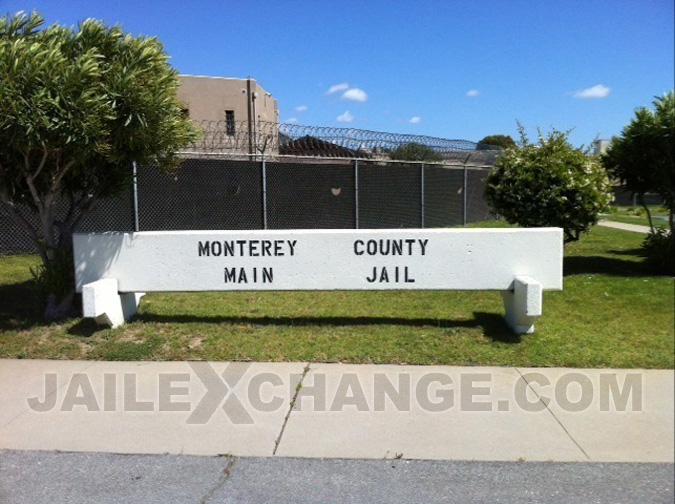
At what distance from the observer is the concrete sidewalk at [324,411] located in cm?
343

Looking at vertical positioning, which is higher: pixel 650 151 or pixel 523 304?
pixel 650 151

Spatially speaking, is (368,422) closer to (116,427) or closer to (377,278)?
(116,427)

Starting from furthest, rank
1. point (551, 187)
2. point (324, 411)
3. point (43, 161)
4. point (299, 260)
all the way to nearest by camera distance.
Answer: point (551, 187)
point (299, 260)
point (43, 161)
point (324, 411)

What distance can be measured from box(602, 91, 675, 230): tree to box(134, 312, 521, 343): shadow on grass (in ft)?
9.94

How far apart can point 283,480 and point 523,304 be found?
9.38 ft

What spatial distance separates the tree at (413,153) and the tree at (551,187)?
5.88 metres

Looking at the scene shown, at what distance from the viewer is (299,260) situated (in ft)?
19.7

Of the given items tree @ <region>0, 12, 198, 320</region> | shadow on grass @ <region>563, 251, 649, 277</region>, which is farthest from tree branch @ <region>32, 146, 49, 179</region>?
shadow on grass @ <region>563, 251, 649, 277</region>

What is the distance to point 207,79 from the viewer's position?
2727 cm

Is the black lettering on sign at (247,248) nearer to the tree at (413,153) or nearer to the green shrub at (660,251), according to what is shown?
the green shrub at (660,251)

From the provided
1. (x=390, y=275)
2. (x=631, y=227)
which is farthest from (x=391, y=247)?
(x=631, y=227)

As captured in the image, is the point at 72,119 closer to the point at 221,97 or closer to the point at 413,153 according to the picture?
the point at 413,153

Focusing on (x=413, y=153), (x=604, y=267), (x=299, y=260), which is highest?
(x=413, y=153)

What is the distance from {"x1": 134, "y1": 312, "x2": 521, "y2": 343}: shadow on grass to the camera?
5.79 meters
